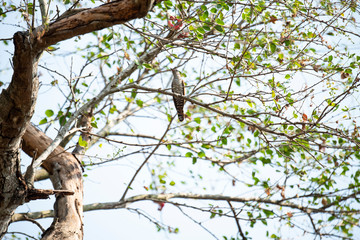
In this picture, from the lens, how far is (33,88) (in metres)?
2.70

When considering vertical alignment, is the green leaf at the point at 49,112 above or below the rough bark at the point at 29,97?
above

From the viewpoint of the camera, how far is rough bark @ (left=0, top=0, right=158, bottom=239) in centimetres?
239

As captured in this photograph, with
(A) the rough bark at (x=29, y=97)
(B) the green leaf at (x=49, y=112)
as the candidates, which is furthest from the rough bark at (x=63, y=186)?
(B) the green leaf at (x=49, y=112)

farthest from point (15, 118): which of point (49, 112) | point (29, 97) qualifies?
point (49, 112)

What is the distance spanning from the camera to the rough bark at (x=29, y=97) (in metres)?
2.39

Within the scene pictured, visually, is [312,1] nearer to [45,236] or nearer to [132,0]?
[132,0]

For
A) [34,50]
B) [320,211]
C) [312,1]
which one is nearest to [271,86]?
[312,1]

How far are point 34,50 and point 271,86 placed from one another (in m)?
2.25

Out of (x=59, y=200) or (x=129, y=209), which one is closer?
(x=59, y=200)

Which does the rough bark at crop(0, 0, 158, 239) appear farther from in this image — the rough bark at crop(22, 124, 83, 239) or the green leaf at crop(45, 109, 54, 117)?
the green leaf at crop(45, 109, 54, 117)

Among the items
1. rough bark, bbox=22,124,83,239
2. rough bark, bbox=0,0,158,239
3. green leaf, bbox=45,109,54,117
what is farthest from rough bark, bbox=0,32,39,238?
green leaf, bbox=45,109,54,117

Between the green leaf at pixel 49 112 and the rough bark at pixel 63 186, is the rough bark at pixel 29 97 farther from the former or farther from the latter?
the green leaf at pixel 49 112

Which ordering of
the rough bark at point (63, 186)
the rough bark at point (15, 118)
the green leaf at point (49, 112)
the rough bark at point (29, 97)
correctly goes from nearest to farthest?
the rough bark at point (29, 97), the rough bark at point (15, 118), the rough bark at point (63, 186), the green leaf at point (49, 112)

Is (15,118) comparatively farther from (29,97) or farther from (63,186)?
(63,186)
